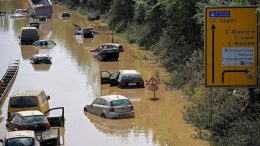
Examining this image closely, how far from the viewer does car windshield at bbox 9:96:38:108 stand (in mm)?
30391

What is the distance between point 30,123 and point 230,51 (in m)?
9.03

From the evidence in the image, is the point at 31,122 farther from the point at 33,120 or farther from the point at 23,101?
the point at 23,101

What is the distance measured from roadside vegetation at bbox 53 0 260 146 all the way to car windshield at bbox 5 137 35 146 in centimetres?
720

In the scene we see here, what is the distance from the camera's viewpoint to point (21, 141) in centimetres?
2247

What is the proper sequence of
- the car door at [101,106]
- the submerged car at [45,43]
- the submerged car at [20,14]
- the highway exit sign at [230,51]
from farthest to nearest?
the submerged car at [20,14], the submerged car at [45,43], the car door at [101,106], the highway exit sign at [230,51]

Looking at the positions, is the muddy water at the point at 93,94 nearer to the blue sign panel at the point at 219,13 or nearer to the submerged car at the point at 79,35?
the submerged car at the point at 79,35

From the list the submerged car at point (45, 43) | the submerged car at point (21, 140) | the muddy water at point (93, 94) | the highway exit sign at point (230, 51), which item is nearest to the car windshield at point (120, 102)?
the muddy water at point (93, 94)

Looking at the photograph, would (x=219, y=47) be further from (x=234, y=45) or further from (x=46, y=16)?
(x=46, y=16)


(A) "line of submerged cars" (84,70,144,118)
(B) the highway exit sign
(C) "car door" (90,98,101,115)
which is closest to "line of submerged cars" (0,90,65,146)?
(C) "car door" (90,98,101,115)

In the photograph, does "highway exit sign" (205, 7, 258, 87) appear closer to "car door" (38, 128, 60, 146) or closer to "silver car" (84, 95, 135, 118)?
"car door" (38, 128, 60, 146)

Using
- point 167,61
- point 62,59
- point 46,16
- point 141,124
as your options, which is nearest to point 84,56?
point 62,59

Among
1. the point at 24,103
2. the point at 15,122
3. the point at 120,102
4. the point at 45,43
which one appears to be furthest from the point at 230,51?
the point at 45,43

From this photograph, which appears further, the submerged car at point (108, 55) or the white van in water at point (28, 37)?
the white van in water at point (28, 37)

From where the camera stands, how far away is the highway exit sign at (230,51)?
2498cm
